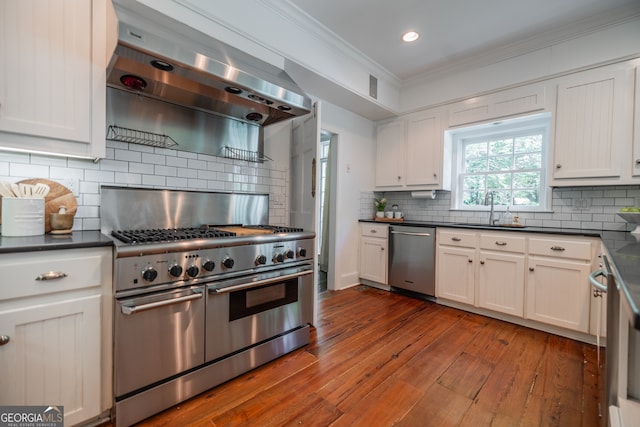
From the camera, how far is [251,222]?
8.57 ft

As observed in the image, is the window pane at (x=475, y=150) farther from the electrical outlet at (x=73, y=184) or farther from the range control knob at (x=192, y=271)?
the electrical outlet at (x=73, y=184)

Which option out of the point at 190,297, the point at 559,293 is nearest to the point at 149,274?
the point at 190,297

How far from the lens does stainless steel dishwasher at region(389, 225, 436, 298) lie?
10.5 feet

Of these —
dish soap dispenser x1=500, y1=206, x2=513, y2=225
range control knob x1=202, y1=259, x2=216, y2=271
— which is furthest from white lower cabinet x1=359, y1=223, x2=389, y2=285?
range control knob x1=202, y1=259, x2=216, y2=271

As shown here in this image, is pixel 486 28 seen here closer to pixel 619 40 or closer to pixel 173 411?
pixel 619 40

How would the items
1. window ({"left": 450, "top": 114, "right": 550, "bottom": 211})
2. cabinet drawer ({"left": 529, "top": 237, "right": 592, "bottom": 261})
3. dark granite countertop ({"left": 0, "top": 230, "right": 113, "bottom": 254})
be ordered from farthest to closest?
window ({"left": 450, "top": 114, "right": 550, "bottom": 211}) < cabinet drawer ({"left": 529, "top": 237, "right": 592, "bottom": 261}) < dark granite countertop ({"left": 0, "top": 230, "right": 113, "bottom": 254})

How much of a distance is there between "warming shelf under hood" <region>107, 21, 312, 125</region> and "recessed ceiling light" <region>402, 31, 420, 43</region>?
4.73 ft

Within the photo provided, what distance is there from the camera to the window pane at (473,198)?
3508mm

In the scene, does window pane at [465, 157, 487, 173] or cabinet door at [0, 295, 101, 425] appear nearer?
cabinet door at [0, 295, 101, 425]

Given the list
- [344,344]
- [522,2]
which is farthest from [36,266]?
[522,2]

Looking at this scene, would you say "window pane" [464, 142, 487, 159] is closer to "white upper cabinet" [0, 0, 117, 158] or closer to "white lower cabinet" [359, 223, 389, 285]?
"white lower cabinet" [359, 223, 389, 285]

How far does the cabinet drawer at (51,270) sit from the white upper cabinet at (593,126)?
142 inches

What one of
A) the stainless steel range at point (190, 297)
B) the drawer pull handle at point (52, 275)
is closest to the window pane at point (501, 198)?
the stainless steel range at point (190, 297)

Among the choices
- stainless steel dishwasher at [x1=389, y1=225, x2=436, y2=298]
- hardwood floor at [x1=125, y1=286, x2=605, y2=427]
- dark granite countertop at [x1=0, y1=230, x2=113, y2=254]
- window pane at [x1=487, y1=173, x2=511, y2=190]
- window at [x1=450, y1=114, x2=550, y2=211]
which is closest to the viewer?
dark granite countertop at [x1=0, y1=230, x2=113, y2=254]
